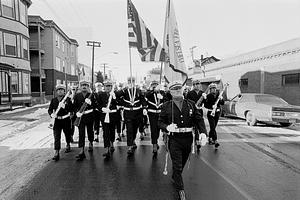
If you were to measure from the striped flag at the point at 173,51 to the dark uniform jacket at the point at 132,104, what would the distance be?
1110 mm

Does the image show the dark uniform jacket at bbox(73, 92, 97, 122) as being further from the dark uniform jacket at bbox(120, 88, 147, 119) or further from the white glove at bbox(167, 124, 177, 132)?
the white glove at bbox(167, 124, 177, 132)

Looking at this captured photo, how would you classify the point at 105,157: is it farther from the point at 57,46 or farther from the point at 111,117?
the point at 57,46

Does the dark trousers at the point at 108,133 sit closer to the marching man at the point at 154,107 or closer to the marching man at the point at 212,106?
the marching man at the point at 154,107

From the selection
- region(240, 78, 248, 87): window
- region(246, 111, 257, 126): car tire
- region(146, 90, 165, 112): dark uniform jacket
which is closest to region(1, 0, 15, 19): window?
region(146, 90, 165, 112): dark uniform jacket

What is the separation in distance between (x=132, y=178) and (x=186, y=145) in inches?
56.8

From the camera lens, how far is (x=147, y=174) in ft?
17.8

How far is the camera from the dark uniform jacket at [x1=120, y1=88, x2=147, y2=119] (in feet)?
23.7

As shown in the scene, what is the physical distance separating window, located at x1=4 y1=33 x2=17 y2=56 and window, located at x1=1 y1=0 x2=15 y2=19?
1651 mm

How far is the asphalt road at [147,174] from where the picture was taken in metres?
4.41

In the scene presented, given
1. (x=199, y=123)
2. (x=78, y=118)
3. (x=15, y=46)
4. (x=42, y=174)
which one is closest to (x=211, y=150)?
(x=199, y=123)

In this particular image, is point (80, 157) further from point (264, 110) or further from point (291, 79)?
point (291, 79)

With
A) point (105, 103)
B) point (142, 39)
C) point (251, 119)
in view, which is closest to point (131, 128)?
point (105, 103)

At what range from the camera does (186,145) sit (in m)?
4.40

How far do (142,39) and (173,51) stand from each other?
142 centimetres
